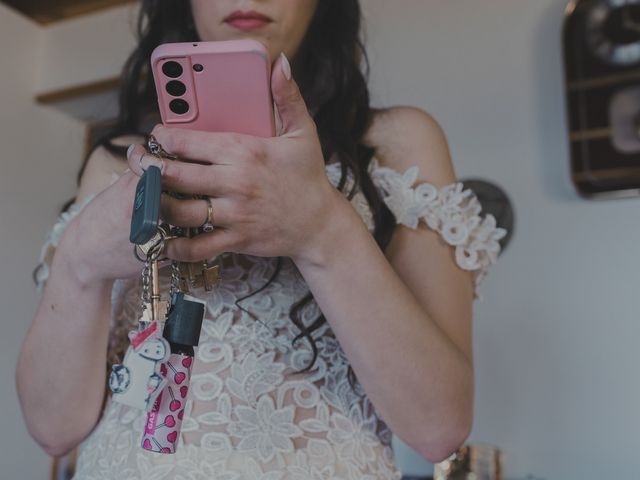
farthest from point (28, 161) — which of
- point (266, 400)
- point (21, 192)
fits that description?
point (266, 400)

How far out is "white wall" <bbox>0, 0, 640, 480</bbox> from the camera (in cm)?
136

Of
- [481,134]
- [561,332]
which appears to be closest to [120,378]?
[561,332]

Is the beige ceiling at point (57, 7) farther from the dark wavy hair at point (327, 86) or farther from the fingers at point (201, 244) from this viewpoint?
the fingers at point (201, 244)

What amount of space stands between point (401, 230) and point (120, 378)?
1.19 feet

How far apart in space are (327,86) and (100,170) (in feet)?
0.95

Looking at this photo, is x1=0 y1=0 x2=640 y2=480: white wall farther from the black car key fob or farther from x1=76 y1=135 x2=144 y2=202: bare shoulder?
the black car key fob

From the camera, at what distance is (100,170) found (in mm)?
739

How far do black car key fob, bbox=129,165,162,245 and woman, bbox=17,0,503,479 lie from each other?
0.03m

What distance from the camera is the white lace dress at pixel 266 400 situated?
53 centimetres

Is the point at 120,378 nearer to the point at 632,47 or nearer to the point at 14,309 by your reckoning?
the point at 632,47

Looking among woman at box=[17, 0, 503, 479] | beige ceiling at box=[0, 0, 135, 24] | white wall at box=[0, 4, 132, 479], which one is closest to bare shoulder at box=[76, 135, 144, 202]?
woman at box=[17, 0, 503, 479]

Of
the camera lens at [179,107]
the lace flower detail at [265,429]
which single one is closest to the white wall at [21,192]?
the lace flower detail at [265,429]

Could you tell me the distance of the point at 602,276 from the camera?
1392 millimetres

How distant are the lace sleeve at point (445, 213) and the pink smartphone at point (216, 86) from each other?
253 millimetres
